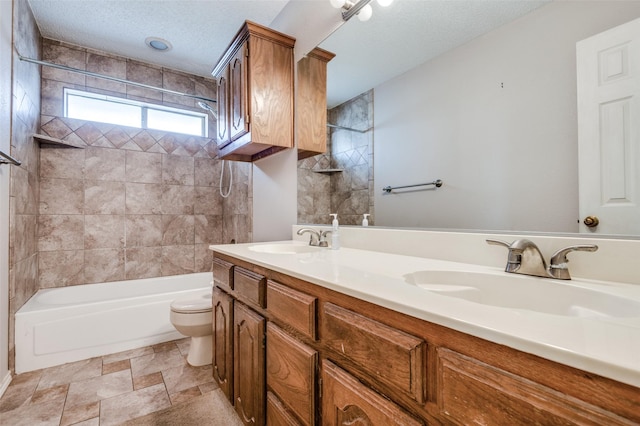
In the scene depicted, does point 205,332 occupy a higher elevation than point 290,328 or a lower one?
lower

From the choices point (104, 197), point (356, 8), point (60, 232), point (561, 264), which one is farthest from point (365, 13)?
point (60, 232)

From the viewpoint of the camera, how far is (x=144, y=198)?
311cm

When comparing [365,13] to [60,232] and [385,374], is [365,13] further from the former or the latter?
[60,232]

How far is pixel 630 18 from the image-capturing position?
77cm

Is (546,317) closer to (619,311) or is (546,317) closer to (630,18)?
(619,311)

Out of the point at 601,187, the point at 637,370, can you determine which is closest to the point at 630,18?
the point at 601,187

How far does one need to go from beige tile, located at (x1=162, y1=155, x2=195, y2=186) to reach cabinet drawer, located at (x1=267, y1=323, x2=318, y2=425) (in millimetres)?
2707

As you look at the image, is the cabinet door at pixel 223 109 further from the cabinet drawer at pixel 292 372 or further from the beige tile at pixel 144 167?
the cabinet drawer at pixel 292 372

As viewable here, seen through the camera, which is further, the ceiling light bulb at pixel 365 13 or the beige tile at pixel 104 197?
the beige tile at pixel 104 197

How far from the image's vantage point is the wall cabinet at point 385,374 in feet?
1.28

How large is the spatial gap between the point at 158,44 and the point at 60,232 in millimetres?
1949

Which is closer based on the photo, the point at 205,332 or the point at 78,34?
the point at 205,332

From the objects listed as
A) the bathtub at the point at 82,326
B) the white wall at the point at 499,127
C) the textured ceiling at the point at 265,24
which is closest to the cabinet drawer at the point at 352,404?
the white wall at the point at 499,127

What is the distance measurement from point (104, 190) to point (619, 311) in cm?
361
